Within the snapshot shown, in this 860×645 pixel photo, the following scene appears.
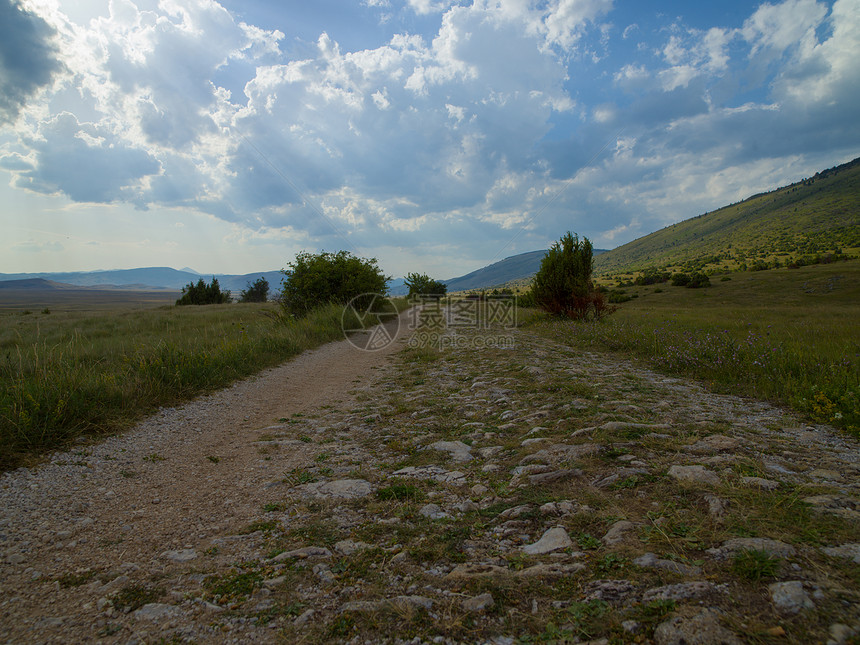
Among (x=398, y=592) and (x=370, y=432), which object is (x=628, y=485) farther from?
(x=370, y=432)

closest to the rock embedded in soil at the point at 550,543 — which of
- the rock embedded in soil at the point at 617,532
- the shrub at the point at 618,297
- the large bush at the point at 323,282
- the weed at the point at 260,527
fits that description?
the rock embedded in soil at the point at 617,532

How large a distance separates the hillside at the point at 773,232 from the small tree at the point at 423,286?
28103mm

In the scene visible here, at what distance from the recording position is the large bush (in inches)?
890

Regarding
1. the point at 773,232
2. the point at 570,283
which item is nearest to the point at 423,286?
the point at 570,283

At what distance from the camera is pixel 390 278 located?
3272 centimetres

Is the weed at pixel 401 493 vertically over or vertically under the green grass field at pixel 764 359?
under

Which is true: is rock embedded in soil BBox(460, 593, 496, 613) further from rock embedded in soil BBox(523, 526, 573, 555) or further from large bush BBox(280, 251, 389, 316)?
large bush BBox(280, 251, 389, 316)

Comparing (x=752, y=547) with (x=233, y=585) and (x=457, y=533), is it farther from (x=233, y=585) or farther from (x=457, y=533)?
(x=233, y=585)

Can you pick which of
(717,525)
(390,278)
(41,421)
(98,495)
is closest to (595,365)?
(717,525)

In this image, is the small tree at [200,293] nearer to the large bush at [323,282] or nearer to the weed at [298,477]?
the large bush at [323,282]

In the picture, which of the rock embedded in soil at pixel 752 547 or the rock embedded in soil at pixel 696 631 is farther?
the rock embedded in soil at pixel 752 547

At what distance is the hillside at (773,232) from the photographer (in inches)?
2542

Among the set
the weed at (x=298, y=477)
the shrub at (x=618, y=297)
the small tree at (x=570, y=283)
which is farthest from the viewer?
the shrub at (x=618, y=297)

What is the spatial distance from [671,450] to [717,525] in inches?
55.6
